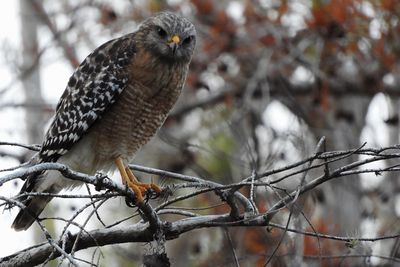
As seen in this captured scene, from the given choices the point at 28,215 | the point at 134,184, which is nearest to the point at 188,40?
the point at 134,184

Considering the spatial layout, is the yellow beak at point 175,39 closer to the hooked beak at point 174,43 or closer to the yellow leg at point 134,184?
the hooked beak at point 174,43

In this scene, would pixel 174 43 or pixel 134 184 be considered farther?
pixel 174 43

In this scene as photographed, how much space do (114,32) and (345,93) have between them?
310 centimetres

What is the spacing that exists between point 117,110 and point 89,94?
28 cm

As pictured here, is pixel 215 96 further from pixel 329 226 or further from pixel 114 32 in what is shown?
pixel 329 226

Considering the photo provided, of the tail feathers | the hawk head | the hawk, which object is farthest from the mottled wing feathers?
the tail feathers

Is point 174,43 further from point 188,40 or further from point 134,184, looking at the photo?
point 134,184

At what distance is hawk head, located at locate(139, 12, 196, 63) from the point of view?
6.29 meters

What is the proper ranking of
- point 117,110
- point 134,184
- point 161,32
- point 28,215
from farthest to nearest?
point 161,32 → point 117,110 → point 28,215 → point 134,184

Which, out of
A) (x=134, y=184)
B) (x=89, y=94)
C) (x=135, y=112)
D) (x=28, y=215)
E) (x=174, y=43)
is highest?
(x=174, y=43)

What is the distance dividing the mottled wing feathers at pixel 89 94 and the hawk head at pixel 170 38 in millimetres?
167

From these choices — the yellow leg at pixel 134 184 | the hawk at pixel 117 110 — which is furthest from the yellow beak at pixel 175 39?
the yellow leg at pixel 134 184

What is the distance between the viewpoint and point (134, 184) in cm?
556

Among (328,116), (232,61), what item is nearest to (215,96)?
(232,61)
